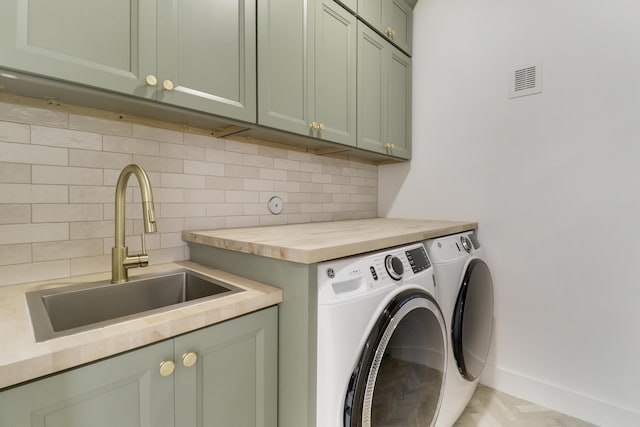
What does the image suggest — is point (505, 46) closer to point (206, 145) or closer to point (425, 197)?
point (425, 197)

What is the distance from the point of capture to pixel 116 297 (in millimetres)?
1046

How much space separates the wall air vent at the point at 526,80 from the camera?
67.1 inches

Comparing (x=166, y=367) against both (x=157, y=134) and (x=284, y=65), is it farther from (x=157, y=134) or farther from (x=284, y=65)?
(x=284, y=65)

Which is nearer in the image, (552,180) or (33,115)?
(33,115)

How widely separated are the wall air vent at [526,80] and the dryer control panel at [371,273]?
130 centimetres

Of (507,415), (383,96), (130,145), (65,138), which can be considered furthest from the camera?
(383,96)

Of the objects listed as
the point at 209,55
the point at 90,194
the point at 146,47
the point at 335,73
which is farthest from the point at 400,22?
the point at 90,194

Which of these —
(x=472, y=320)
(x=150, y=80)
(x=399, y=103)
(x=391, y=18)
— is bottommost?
(x=472, y=320)

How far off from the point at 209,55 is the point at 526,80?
5.83 ft

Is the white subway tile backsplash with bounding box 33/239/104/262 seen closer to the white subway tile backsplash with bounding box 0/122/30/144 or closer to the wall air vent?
→ the white subway tile backsplash with bounding box 0/122/30/144

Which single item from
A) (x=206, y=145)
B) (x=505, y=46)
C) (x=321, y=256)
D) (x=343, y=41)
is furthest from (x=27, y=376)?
(x=505, y=46)

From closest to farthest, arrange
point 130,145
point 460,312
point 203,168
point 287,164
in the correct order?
point 130,145, point 460,312, point 203,168, point 287,164

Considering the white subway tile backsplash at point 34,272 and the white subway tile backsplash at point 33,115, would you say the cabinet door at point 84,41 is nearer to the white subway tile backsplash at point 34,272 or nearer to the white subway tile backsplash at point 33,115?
the white subway tile backsplash at point 33,115

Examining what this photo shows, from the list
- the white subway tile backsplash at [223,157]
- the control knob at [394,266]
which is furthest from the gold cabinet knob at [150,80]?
the control knob at [394,266]
